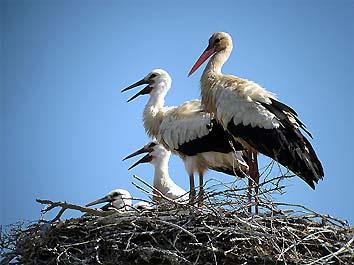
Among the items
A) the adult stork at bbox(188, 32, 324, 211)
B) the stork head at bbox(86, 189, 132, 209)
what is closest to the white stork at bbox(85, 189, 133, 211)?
the stork head at bbox(86, 189, 132, 209)

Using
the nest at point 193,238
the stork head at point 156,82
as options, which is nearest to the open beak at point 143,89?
the stork head at point 156,82

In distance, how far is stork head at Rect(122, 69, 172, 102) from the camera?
8.04 m

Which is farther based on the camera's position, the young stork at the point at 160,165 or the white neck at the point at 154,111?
the white neck at the point at 154,111

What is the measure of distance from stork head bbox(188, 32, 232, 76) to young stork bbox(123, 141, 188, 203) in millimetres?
1032

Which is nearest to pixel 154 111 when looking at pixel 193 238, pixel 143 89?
pixel 143 89

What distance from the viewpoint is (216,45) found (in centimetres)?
729

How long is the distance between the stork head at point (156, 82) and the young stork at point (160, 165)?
0.47m

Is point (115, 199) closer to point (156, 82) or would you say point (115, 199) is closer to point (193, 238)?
point (156, 82)

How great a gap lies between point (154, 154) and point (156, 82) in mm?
670

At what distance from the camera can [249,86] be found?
259 inches

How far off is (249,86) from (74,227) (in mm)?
2252

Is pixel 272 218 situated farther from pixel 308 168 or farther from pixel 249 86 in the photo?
pixel 249 86

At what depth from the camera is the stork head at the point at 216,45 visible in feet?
23.9

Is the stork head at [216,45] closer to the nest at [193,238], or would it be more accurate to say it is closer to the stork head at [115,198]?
the stork head at [115,198]
